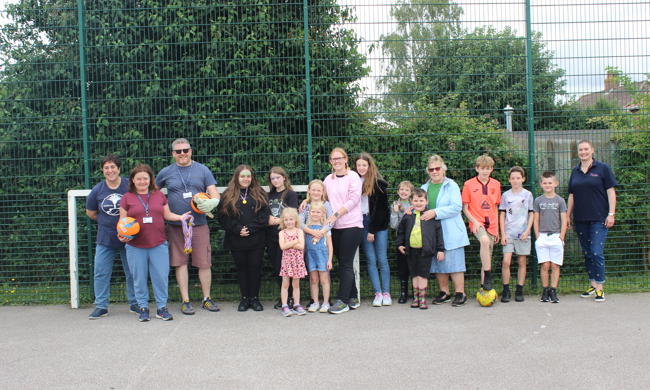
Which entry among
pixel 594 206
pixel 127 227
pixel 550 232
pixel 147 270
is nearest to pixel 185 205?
pixel 127 227

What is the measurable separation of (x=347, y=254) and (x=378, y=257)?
0.51 metres

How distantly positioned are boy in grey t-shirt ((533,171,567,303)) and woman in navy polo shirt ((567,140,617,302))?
0.25 m

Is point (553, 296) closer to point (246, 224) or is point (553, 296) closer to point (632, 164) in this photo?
point (632, 164)

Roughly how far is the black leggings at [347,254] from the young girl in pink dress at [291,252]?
1.48 ft

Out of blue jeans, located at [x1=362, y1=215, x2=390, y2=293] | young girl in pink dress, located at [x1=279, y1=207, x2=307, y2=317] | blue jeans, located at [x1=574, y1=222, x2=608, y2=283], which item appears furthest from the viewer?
blue jeans, located at [x1=362, y1=215, x2=390, y2=293]

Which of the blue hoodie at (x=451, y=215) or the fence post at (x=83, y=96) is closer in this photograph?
the blue hoodie at (x=451, y=215)

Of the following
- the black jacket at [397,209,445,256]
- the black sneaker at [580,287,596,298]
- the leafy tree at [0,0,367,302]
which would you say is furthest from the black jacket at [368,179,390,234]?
the black sneaker at [580,287,596,298]

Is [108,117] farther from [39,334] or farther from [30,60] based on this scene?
[39,334]

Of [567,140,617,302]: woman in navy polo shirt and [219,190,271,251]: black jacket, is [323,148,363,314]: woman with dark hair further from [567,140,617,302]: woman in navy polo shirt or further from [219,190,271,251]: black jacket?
[567,140,617,302]: woman in navy polo shirt

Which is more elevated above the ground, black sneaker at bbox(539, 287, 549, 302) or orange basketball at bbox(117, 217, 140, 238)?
orange basketball at bbox(117, 217, 140, 238)

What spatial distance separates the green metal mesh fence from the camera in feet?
24.4

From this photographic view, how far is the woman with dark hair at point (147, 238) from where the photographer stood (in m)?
6.44

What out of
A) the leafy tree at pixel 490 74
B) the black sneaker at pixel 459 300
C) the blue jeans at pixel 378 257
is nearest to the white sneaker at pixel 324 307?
the blue jeans at pixel 378 257

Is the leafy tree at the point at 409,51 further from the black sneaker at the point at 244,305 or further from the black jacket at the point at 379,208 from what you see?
the black sneaker at the point at 244,305
